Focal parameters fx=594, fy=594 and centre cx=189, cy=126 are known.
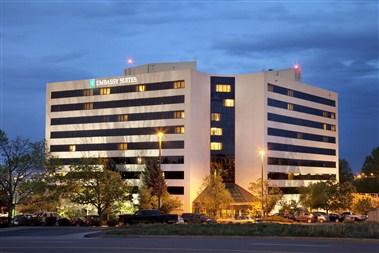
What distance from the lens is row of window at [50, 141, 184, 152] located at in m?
114

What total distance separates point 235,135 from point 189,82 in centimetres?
1522

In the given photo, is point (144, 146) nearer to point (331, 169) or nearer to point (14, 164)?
point (331, 169)

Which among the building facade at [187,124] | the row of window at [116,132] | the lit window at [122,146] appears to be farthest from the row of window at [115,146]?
the row of window at [116,132]

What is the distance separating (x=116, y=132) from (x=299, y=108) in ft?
132

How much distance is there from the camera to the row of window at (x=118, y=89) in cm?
11607

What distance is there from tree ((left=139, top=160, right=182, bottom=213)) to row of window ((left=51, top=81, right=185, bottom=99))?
21.1 meters

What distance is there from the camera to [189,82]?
114 meters

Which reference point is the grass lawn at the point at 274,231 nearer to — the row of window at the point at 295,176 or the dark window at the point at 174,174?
the dark window at the point at 174,174

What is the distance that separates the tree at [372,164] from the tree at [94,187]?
84.8m

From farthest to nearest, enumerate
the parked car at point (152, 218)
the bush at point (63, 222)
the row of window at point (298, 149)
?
the row of window at point (298, 149) → the bush at point (63, 222) → the parked car at point (152, 218)

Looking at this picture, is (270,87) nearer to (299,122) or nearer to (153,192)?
(299,122)

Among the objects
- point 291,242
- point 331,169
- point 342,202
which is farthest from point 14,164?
point 331,169

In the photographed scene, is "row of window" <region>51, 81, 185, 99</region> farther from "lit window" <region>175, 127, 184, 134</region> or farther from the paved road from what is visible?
the paved road

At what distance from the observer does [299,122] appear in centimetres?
12938
